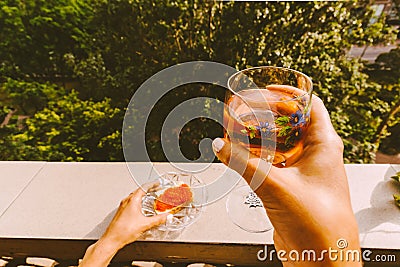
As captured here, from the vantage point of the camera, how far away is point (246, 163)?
766 millimetres

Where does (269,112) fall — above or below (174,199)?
above

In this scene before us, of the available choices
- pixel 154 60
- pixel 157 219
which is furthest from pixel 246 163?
pixel 154 60

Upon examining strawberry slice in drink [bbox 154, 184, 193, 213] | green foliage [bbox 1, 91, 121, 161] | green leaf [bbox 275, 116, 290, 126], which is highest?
green leaf [bbox 275, 116, 290, 126]

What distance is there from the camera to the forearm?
106 centimetres

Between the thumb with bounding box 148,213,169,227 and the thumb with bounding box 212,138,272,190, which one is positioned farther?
the thumb with bounding box 148,213,169,227

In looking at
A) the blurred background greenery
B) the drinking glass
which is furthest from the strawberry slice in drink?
the blurred background greenery

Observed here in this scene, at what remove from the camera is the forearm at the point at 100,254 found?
1062 millimetres

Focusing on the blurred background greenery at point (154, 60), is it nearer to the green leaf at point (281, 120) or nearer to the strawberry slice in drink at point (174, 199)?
the strawberry slice in drink at point (174, 199)

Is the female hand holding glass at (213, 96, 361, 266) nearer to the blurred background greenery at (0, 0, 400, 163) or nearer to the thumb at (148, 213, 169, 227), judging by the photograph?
the thumb at (148, 213, 169, 227)

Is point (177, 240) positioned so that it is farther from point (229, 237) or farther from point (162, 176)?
point (162, 176)

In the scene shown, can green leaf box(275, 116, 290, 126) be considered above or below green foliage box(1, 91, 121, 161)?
above

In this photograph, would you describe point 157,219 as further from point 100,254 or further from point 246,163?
point 246,163

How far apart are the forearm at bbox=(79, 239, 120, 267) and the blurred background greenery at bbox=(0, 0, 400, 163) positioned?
1.48 metres

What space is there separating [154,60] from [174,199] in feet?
5.27
